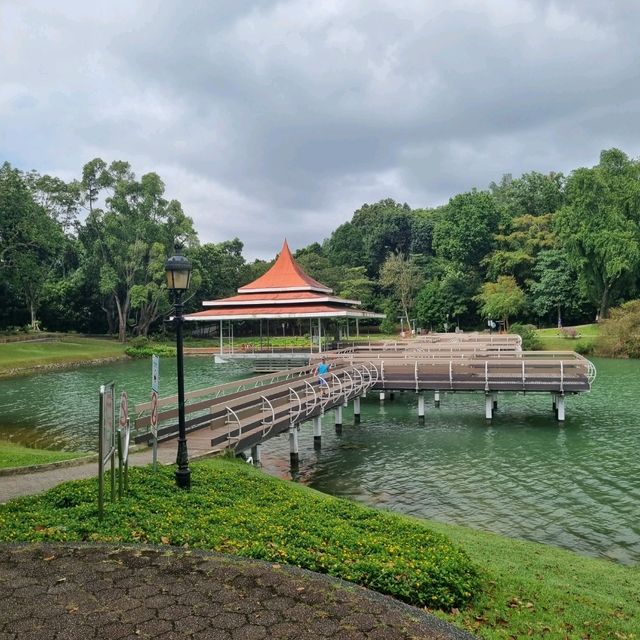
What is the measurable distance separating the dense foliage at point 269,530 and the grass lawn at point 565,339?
4584 cm

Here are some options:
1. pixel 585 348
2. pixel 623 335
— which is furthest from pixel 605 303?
pixel 623 335

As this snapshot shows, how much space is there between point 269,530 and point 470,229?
69.9 metres

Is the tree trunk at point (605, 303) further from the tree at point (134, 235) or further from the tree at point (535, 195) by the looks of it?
the tree at point (134, 235)

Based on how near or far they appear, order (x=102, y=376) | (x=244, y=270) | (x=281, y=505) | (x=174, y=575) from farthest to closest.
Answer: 1. (x=244, y=270)
2. (x=102, y=376)
3. (x=281, y=505)
4. (x=174, y=575)

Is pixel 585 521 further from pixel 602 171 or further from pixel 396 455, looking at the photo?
pixel 602 171

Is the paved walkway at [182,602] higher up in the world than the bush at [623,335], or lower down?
lower down

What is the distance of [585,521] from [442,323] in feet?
193

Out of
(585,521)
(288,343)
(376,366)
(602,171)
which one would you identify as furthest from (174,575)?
(602,171)

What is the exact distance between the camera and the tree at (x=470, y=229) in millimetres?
73000

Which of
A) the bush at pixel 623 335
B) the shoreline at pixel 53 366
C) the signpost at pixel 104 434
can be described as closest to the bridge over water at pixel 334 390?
the signpost at pixel 104 434

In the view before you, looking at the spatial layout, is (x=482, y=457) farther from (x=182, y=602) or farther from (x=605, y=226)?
(x=605, y=226)

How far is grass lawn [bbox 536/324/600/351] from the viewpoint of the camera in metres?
50.5

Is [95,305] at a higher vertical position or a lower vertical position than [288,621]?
higher

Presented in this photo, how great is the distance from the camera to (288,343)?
51.3 metres
